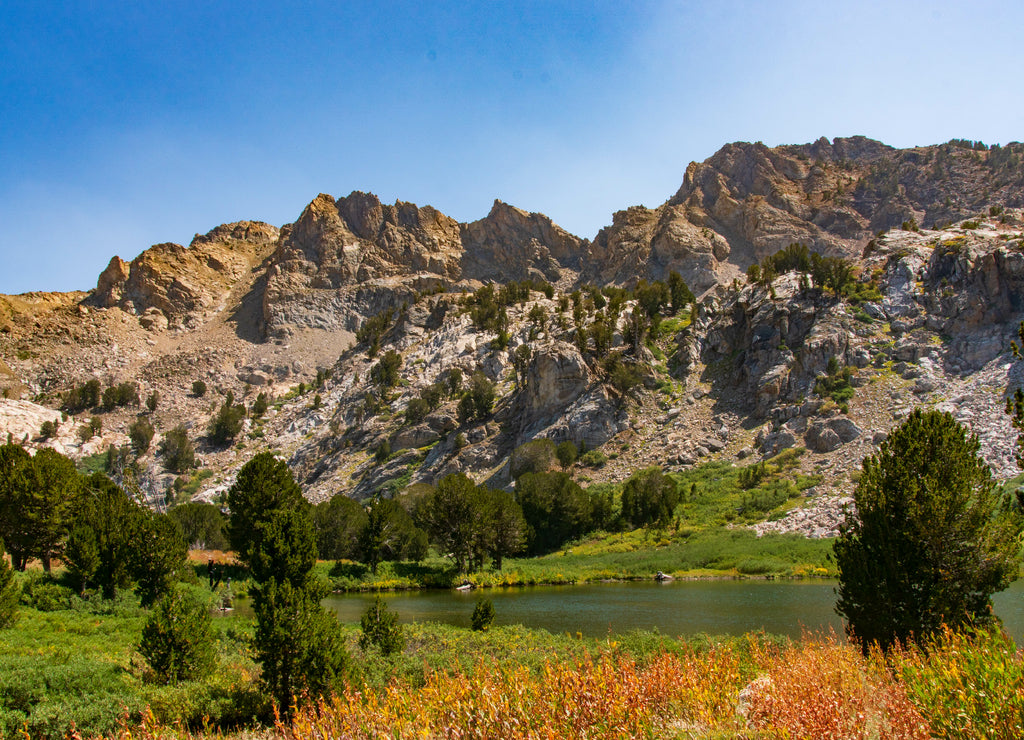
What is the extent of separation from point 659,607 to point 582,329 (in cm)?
6266

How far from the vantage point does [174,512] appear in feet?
207

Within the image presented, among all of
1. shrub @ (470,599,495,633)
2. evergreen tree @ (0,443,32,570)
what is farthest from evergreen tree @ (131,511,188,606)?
shrub @ (470,599,495,633)

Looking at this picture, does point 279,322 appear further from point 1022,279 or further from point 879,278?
point 1022,279

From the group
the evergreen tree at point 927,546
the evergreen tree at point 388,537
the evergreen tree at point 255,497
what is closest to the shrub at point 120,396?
the evergreen tree at point 388,537

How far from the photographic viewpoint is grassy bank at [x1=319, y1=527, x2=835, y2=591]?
44.0m

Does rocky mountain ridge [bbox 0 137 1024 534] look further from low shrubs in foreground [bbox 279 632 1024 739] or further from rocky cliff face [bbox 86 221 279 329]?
low shrubs in foreground [bbox 279 632 1024 739]

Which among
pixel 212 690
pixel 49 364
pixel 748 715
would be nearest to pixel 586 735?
pixel 748 715

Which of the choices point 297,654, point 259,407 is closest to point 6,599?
point 297,654

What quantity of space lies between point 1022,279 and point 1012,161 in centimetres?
9811

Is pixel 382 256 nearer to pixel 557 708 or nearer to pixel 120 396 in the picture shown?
pixel 120 396

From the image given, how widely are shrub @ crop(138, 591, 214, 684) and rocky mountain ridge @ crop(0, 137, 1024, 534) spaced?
157ft

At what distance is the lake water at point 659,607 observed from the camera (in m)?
24.3

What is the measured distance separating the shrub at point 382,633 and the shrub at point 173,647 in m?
4.50

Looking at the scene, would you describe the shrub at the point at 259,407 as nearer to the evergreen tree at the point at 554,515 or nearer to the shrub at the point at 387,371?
the shrub at the point at 387,371
